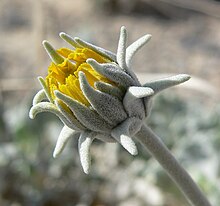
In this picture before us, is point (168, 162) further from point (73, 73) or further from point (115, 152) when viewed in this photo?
point (115, 152)

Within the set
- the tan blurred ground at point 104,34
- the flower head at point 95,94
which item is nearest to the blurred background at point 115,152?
the tan blurred ground at point 104,34

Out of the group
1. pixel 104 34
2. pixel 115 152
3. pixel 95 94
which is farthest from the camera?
pixel 104 34

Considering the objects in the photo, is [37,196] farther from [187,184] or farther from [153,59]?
[153,59]

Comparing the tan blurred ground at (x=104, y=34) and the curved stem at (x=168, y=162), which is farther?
the tan blurred ground at (x=104, y=34)

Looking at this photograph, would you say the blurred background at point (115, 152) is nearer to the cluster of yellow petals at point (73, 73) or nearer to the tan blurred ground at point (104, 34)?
the tan blurred ground at point (104, 34)

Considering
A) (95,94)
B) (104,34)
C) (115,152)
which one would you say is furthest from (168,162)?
(104,34)

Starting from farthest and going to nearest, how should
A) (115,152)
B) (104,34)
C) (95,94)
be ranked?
(104,34) → (115,152) → (95,94)

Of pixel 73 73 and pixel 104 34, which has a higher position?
pixel 73 73

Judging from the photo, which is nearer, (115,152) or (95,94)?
(95,94)
